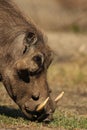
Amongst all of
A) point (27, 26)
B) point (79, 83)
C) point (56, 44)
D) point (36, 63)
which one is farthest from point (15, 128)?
point (56, 44)

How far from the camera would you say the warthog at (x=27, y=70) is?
713 centimetres

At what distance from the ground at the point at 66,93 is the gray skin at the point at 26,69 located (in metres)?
0.20

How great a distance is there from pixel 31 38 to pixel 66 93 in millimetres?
3825

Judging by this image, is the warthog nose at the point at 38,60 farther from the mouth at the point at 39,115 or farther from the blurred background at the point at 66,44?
the blurred background at the point at 66,44

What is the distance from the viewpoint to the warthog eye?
720 centimetres

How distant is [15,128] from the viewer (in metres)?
6.86

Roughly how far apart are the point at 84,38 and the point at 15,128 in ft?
41.9

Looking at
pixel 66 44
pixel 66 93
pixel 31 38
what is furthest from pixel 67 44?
pixel 31 38

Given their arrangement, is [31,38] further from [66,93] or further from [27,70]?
[66,93]

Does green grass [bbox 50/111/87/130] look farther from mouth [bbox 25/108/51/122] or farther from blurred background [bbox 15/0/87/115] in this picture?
blurred background [bbox 15/0/87/115]

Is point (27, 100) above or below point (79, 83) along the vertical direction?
above

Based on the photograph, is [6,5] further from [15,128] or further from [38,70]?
[15,128]

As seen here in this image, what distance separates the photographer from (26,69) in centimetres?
714

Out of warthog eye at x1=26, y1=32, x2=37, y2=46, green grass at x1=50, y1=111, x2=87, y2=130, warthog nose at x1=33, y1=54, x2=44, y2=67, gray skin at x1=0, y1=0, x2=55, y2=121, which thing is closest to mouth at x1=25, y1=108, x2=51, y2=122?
gray skin at x1=0, y1=0, x2=55, y2=121
